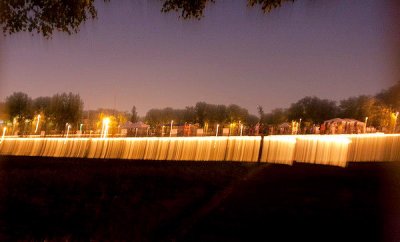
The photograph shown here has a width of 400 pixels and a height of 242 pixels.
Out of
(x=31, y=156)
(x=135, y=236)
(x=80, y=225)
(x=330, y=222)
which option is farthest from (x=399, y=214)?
(x=31, y=156)

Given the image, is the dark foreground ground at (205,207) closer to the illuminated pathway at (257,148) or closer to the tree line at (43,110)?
the illuminated pathway at (257,148)

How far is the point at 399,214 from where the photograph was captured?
10.5 metres

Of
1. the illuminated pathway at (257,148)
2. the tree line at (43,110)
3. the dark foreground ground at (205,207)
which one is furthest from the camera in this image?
the tree line at (43,110)

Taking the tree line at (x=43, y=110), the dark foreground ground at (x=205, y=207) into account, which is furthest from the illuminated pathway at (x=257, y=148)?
the tree line at (x=43, y=110)

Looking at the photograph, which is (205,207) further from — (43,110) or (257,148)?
(43,110)

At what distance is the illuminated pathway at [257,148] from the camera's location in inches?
892

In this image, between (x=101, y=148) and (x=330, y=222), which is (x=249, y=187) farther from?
(x=101, y=148)

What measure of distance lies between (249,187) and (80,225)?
8.45m

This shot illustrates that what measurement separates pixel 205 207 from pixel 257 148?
11744 mm

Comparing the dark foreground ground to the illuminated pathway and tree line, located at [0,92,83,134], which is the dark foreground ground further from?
tree line, located at [0,92,83,134]

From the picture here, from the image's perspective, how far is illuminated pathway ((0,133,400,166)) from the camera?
2265 cm

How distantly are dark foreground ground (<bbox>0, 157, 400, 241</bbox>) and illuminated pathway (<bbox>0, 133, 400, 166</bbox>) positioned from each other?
281 cm

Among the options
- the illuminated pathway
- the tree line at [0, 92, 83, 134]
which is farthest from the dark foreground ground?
the tree line at [0, 92, 83, 134]

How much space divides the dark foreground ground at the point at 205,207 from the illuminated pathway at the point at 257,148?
111 inches
